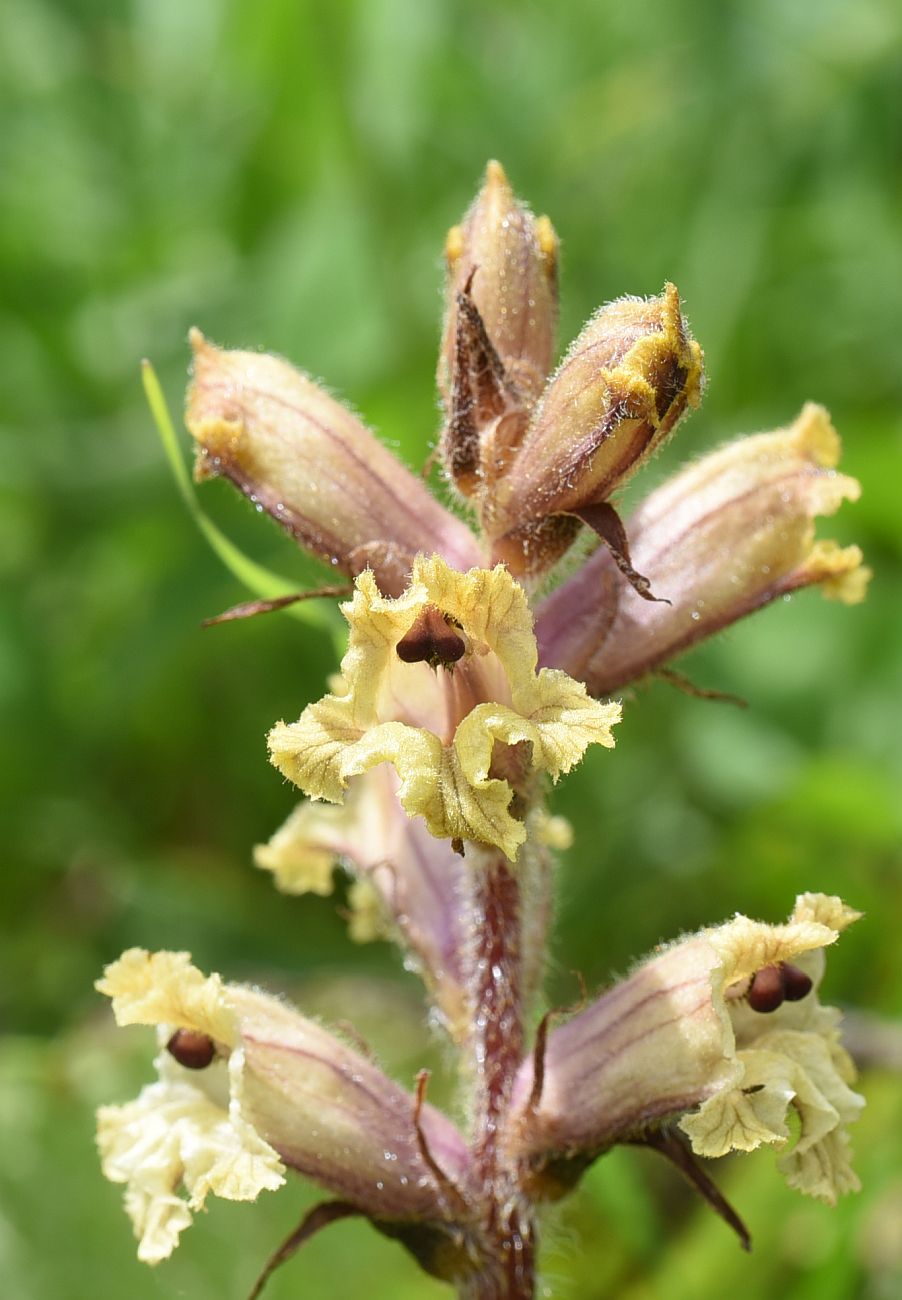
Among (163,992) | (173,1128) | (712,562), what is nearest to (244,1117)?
(173,1128)

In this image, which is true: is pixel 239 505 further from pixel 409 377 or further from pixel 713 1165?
pixel 713 1165

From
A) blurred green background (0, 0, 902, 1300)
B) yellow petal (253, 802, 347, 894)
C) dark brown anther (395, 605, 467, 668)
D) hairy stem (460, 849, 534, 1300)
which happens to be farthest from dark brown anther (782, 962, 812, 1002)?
blurred green background (0, 0, 902, 1300)

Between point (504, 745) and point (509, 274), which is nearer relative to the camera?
point (504, 745)

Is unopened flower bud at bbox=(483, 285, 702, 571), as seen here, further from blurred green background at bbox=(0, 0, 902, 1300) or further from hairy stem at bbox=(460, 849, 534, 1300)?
blurred green background at bbox=(0, 0, 902, 1300)

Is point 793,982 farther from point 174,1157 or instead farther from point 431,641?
point 174,1157

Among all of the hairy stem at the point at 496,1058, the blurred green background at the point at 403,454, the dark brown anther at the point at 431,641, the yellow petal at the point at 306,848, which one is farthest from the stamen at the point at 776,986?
the blurred green background at the point at 403,454

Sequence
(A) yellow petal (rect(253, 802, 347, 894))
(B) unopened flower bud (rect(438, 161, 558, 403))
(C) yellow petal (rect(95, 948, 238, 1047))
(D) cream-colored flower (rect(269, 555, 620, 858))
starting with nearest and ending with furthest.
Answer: (D) cream-colored flower (rect(269, 555, 620, 858))
(C) yellow petal (rect(95, 948, 238, 1047))
(B) unopened flower bud (rect(438, 161, 558, 403))
(A) yellow petal (rect(253, 802, 347, 894))

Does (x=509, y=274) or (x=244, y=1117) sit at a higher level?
(x=509, y=274)
